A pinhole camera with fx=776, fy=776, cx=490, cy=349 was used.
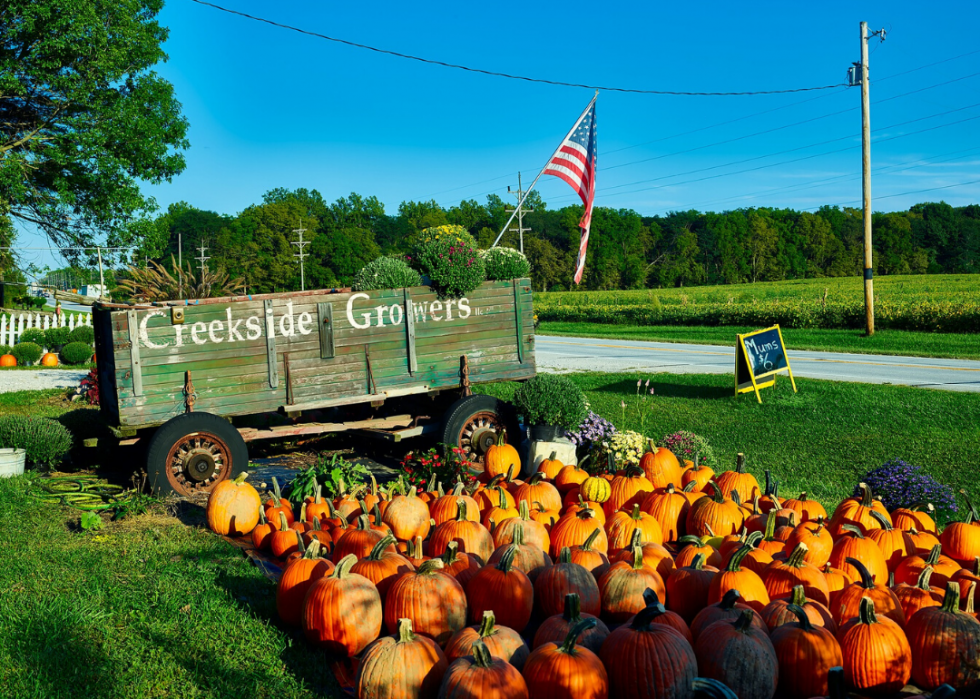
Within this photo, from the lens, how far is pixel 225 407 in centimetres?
694

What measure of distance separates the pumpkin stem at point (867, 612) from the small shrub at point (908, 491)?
2.98 meters

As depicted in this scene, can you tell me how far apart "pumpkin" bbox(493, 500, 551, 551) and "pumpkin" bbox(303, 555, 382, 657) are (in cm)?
105

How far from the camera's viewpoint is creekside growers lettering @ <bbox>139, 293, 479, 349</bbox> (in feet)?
22.1

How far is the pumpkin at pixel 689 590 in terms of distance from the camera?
151 inches

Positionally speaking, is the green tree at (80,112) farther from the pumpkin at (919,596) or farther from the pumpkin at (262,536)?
the pumpkin at (919,596)

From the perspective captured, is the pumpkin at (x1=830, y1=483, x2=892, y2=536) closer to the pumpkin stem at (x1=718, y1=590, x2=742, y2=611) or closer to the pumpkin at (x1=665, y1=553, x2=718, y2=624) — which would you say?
the pumpkin at (x1=665, y1=553, x2=718, y2=624)

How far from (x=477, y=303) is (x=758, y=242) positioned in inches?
3415

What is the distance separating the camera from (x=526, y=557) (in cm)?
416

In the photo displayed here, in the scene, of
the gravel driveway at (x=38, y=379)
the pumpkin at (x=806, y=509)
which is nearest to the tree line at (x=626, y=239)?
the gravel driveway at (x=38, y=379)

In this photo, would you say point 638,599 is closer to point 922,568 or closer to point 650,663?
point 650,663

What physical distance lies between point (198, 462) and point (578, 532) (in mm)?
3532

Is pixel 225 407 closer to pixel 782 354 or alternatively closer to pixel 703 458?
pixel 703 458

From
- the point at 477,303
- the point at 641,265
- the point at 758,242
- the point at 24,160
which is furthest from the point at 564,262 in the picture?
the point at 477,303

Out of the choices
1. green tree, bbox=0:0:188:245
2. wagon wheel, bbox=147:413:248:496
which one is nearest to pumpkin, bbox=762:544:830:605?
wagon wheel, bbox=147:413:248:496
